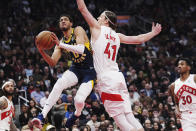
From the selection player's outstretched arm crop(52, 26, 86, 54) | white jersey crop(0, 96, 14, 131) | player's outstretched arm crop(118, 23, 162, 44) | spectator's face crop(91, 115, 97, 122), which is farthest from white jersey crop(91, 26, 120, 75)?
spectator's face crop(91, 115, 97, 122)

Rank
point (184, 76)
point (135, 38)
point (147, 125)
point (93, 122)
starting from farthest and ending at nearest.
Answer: point (147, 125)
point (93, 122)
point (184, 76)
point (135, 38)

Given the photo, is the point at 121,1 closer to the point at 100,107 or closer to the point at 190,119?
the point at 100,107

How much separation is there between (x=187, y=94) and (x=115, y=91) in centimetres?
169

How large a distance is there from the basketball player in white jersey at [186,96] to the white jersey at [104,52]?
61.9 inches

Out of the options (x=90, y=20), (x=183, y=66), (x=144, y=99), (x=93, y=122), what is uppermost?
(x=90, y=20)

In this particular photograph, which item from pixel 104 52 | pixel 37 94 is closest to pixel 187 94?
pixel 104 52

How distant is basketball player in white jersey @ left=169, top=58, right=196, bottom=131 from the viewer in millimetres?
6698

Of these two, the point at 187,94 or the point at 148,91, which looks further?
the point at 148,91

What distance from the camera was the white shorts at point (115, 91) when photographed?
594cm

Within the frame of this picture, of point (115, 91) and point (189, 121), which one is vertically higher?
point (115, 91)

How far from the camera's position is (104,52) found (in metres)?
6.09

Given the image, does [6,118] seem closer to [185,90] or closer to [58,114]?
[58,114]

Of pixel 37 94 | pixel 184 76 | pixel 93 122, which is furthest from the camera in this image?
pixel 37 94

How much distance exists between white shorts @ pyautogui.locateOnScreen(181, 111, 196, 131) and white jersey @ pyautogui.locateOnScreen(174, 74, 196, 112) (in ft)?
0.35
